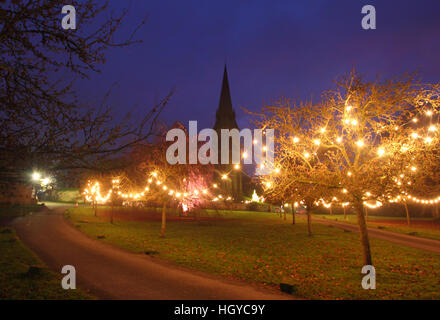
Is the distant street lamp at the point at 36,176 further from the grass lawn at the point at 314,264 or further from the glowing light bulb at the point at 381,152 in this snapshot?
the glowing light bulb at the point at 381,152

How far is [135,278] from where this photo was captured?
8.42 meters

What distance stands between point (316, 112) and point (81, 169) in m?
8.34

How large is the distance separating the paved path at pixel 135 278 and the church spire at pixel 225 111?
91.8 metres

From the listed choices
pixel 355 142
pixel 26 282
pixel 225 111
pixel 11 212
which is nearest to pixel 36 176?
pixel 26 282

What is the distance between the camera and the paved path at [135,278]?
281 inches

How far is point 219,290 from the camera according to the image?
24.7ft

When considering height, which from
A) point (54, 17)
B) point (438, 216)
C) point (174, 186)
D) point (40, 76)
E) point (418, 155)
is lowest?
point (438, 216)

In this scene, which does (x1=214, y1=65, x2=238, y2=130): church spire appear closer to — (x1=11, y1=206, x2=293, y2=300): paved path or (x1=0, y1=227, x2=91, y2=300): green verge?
(x1=11, y1=206, x2=293, y2=300): paved path

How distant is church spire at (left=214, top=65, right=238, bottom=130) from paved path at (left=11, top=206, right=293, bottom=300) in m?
91.8

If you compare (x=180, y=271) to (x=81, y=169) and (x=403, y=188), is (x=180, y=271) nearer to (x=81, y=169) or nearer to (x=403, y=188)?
(x=81, y=169)

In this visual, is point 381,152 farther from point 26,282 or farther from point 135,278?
point 26,282
